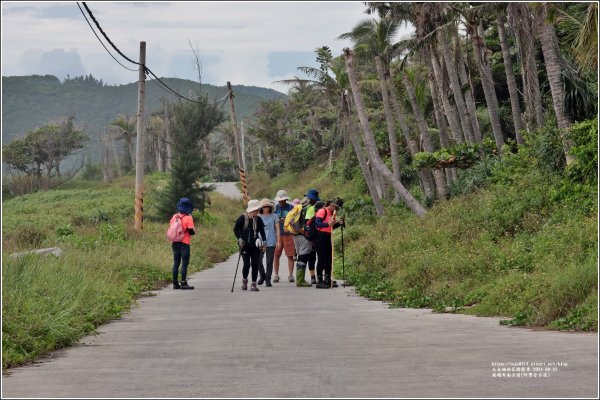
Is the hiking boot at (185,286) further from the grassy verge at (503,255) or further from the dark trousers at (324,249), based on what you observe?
the grassy verge at (503,255)

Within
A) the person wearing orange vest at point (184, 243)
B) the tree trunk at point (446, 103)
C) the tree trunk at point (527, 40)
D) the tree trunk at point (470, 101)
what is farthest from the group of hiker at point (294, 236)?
the tree trunk at point (470, 101)

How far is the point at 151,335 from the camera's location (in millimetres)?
12055

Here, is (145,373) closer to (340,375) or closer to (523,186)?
(340,375)

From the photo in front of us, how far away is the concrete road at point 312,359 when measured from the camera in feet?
25.5

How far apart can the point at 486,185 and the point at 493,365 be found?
2161 centimetres

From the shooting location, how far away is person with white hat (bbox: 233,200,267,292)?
19844 mm

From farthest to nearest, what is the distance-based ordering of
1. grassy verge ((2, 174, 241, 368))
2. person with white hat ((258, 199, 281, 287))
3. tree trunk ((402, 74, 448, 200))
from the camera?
tree trunk ((402, 74, 448, 200)), person with white hat ((258, 199, 281, 287)), grassy verge ((2, 174, 241, 368))

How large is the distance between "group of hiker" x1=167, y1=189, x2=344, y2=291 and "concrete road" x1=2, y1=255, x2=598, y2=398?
204 inches

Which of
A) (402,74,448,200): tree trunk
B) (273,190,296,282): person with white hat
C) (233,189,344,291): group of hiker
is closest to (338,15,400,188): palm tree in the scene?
(402,74,448,200): tree trunk

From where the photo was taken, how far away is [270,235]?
20.9m

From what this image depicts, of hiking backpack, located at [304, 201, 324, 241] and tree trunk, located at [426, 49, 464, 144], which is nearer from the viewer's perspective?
hiking backpack, located at [304, 201, 324, 241]

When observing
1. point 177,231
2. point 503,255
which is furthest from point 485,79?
point 503,255

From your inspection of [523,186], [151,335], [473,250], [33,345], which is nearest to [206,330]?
[151,335]

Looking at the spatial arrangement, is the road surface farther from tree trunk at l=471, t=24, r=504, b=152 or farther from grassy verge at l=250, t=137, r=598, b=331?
tree trunk at l=471, t=24, r=504, b=152
